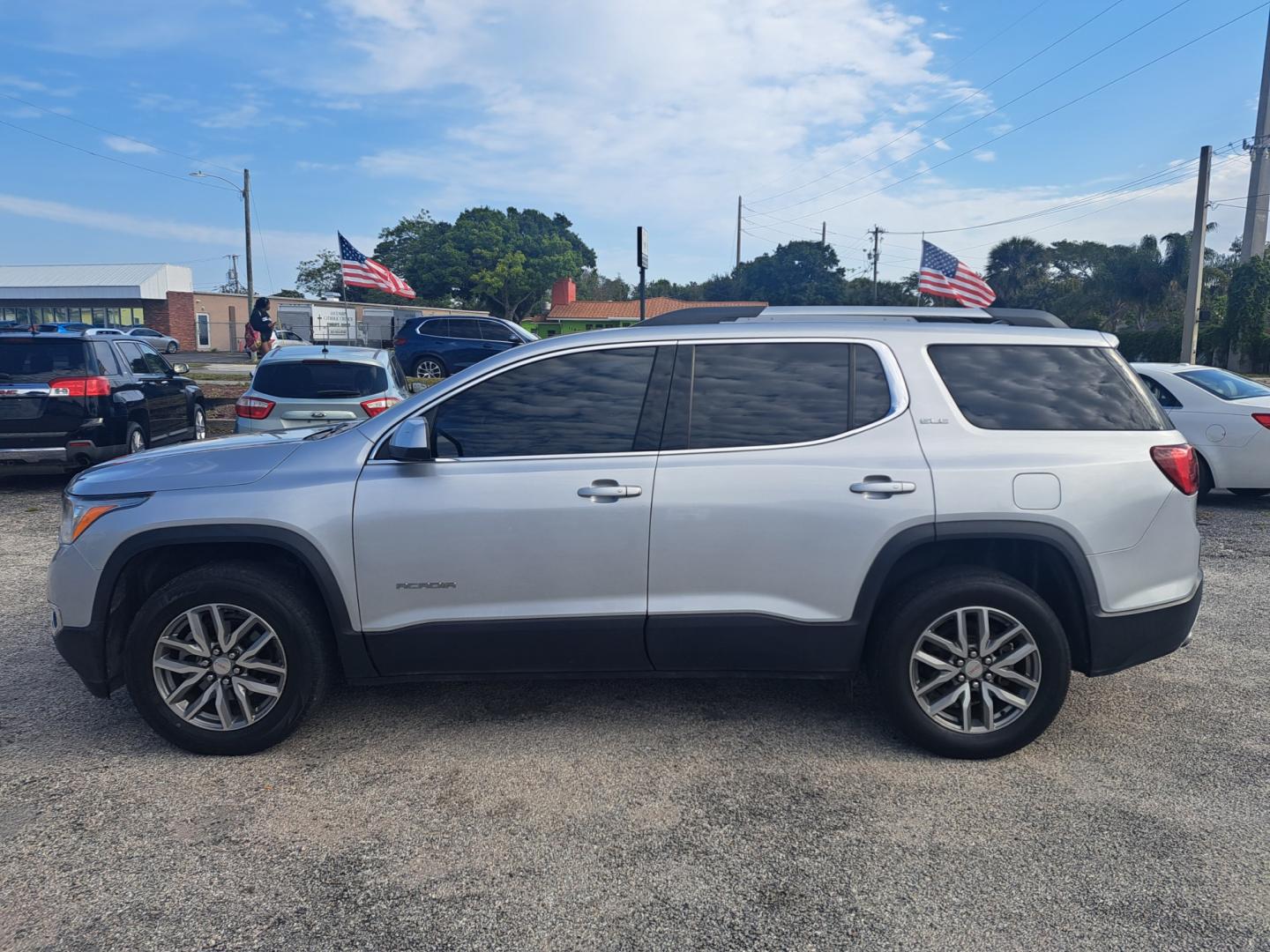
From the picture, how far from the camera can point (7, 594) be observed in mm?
6316

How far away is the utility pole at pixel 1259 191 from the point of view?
37.6m

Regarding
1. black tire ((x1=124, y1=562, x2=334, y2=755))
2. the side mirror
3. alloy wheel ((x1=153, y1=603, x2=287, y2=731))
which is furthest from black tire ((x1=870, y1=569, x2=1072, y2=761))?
alloy wheel ((x1=153, y1=603, x2=287, y2=731))

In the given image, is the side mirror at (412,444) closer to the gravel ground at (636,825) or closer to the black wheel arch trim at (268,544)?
the black wheel arch trim at (268,544)

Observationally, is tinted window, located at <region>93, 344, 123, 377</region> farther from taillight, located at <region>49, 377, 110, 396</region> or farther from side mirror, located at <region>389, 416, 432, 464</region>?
side mirror, located at <region>389, 416, 432, 464</region>

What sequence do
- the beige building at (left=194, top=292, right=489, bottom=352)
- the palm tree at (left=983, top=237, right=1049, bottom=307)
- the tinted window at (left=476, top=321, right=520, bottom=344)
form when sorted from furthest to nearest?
the palm tree at (left=983, top=237, right=1049, bottom=307)
the beige building at (left=194, top=292, right=489, bottom=352)
the tinted window at (left=476, top=321, right=520, bottom=344)

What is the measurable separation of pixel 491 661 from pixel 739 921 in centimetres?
150

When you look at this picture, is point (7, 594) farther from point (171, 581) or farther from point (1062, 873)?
point (1062, 873)

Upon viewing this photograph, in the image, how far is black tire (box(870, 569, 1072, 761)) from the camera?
12.1 ft

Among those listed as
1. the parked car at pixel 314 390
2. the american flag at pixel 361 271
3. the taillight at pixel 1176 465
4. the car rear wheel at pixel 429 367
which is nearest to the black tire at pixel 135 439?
the parked car at pixel 314 390

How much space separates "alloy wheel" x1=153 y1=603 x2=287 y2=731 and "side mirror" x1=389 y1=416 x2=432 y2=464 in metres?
0.88

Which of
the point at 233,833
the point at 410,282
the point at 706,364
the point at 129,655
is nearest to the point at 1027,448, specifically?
the point at 706,364

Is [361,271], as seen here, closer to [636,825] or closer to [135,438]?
[135,438]

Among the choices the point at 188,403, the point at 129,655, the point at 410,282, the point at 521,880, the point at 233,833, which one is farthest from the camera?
the point at 410,282

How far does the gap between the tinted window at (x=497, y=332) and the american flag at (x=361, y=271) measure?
451cm
